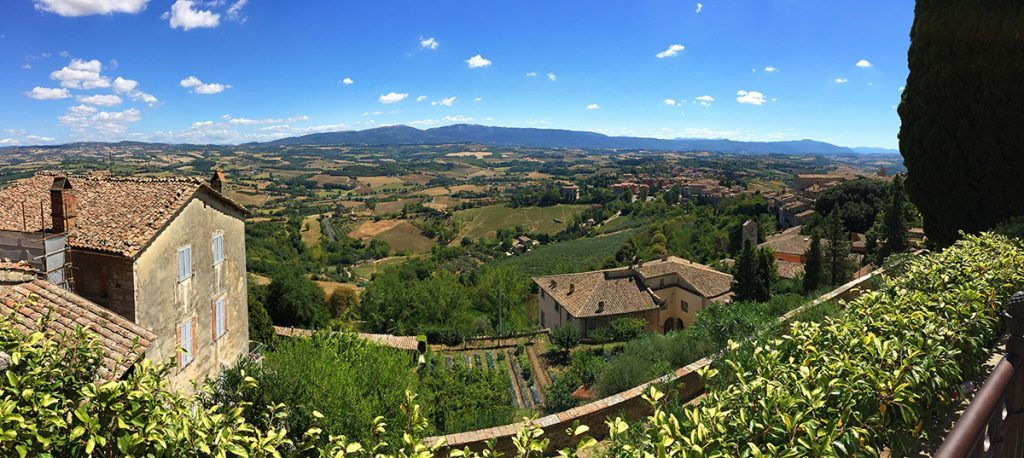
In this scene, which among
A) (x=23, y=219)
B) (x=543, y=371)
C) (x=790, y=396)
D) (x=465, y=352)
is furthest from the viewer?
(x=465, y=352)

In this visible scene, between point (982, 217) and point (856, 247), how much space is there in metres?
32.5

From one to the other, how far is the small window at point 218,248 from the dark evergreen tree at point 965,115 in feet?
56.4

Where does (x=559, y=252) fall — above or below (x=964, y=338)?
below

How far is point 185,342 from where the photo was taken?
12.1 m

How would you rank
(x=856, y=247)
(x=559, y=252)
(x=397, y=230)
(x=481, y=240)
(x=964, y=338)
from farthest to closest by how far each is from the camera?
(x=397, y=230), (x=481, y=240), (x=559, y=252), (x=856, y=247), (x=964, y=338)

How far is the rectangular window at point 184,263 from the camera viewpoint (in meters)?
12.1

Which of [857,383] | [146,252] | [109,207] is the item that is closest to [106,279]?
[146,252]

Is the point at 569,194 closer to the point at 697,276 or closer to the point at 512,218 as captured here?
the point at 512,218

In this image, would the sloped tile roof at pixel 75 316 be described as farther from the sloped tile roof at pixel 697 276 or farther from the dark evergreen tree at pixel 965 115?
the sloped tile roof at pixel 697 276

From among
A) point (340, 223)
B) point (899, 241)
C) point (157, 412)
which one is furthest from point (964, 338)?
point (340, 223)

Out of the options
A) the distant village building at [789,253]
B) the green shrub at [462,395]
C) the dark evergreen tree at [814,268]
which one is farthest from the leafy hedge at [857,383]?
the distant village building at [789,253]

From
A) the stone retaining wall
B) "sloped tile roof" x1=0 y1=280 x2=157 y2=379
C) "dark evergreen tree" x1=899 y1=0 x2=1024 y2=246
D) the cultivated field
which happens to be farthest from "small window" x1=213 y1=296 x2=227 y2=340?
the cultivated field

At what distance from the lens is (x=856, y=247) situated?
41.0 meters

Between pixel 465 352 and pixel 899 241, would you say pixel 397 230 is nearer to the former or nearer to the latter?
pixel 465 352
